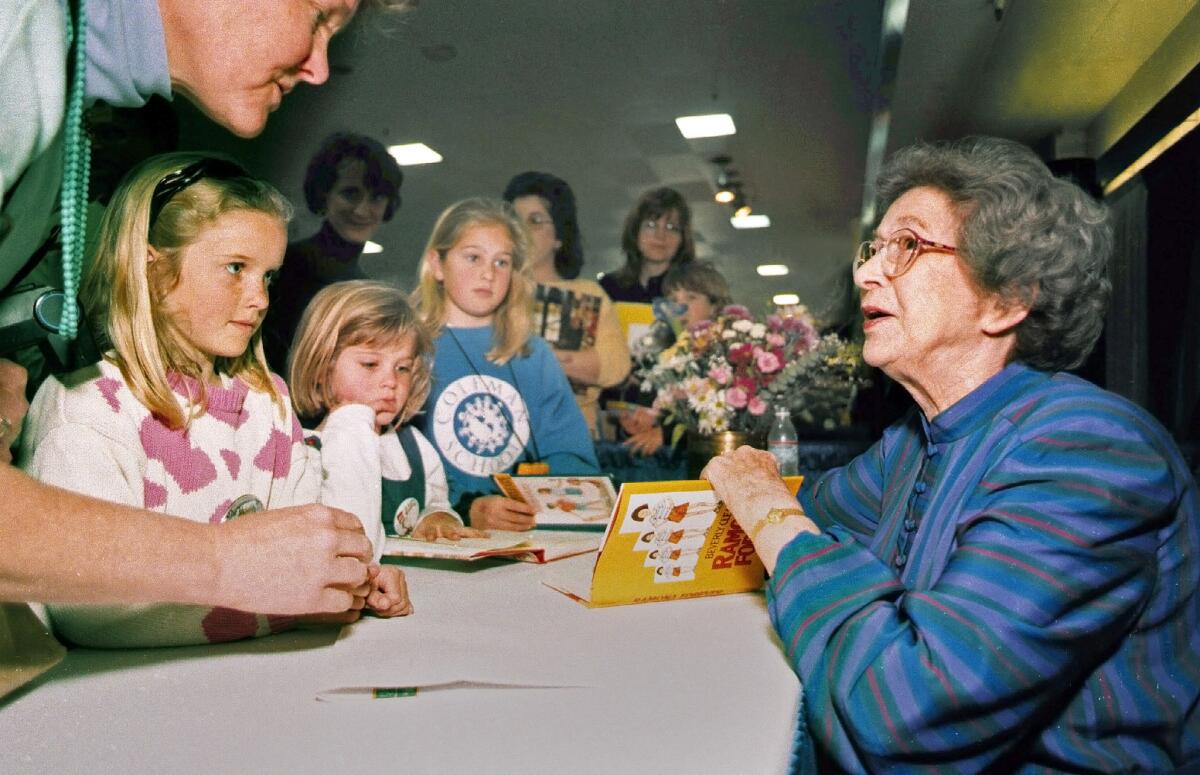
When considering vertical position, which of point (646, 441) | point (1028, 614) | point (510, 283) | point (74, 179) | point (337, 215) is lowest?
point (1028, 614)

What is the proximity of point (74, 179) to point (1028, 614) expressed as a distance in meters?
1.11

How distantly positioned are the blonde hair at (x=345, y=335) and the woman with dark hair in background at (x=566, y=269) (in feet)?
1.70

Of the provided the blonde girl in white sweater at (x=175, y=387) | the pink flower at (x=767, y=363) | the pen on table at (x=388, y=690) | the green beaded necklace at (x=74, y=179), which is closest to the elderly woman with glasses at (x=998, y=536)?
the pen on table at (x=388, y=690)

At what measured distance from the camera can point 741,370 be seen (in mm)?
2391

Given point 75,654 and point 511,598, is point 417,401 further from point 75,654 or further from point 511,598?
point 75,654

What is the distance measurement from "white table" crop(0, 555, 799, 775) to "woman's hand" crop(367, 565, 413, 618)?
0.09ft

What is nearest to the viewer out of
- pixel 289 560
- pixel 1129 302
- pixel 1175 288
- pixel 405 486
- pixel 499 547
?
pixel 289 560

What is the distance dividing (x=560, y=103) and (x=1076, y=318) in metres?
1.71

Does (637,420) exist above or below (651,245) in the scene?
below

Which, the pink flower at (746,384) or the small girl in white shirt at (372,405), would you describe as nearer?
the small girl in white shirt at (372,405)

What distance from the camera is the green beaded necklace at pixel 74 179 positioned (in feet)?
2.69

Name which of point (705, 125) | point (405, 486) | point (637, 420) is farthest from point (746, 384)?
point (405, 486)

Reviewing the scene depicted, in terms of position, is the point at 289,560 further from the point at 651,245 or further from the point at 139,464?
the point at 651,245

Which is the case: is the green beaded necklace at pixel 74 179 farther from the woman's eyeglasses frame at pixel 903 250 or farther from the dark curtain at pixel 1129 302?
the dark curtain at pixel 1129 302
